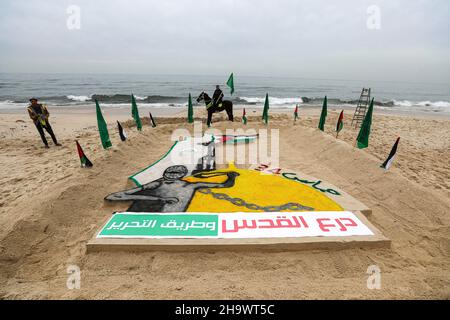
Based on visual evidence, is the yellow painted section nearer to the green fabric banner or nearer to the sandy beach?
the green fabric banner

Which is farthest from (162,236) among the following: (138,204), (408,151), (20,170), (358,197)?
(408,151)

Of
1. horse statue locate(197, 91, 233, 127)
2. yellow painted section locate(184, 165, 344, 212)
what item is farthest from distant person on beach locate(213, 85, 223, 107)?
yellow painted section locate(184, 165, 344, 212)

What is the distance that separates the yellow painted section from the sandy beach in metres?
1.06

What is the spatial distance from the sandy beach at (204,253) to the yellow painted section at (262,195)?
106 cm

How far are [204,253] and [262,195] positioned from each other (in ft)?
6.71

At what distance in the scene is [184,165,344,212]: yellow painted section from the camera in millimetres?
4754

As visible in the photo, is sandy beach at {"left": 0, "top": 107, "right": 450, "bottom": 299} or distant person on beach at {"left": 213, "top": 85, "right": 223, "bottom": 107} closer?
sandy beach at {"left": 0, "top": 107, "right": 450, "bottom": 299}

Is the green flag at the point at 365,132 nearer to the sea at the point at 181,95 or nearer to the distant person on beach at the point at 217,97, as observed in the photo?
the distant person on beach at the point at 217,97

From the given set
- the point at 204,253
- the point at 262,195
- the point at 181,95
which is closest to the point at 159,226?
the point at 204,253

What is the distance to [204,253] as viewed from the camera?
3709 millimetres

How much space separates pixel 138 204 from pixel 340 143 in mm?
7176
